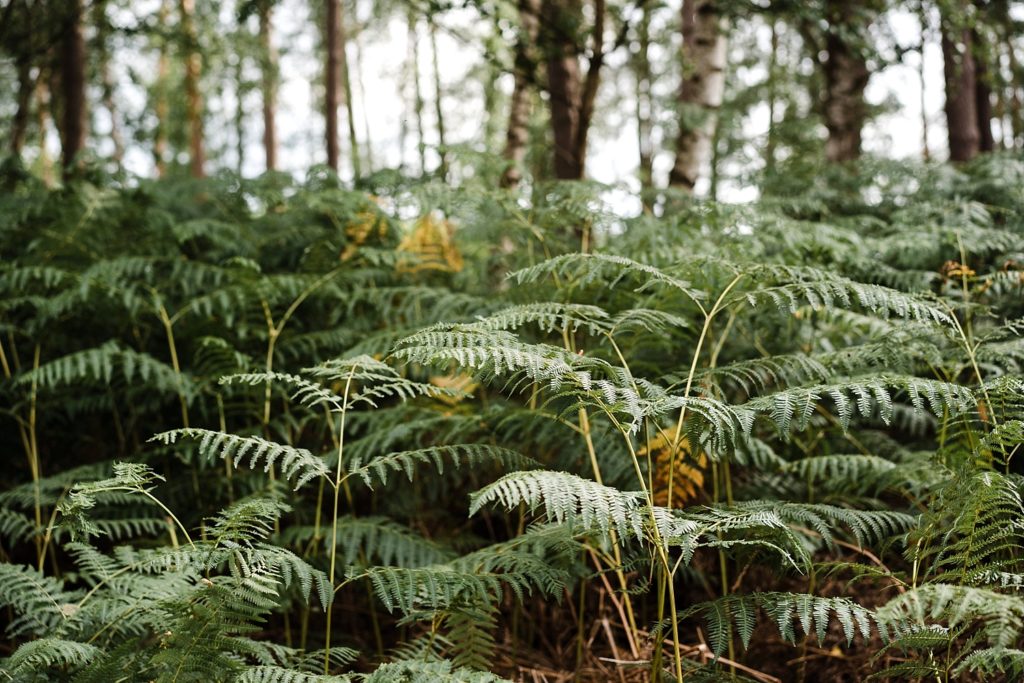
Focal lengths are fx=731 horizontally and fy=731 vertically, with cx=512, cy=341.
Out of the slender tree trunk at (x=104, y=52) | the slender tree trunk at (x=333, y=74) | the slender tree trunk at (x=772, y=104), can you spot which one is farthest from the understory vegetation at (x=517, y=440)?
the slender tree trunk at (x=333, y=74)

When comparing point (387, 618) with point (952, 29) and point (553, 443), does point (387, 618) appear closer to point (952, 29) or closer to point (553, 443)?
point (553, 443)

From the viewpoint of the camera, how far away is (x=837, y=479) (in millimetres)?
2648

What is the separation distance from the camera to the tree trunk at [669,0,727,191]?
17.0ft

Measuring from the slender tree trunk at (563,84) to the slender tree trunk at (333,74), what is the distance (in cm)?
472

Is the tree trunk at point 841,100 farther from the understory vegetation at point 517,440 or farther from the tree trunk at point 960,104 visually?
the understory vegetation at point 517,440

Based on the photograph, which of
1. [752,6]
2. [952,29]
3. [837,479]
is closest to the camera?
[837,479]

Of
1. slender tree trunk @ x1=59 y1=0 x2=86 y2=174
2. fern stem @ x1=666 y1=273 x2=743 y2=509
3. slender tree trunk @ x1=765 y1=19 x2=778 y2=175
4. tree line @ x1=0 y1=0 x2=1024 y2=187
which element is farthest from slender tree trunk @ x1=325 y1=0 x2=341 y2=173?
fern stem @ x1=666 y1=273 x2=743 y2=509

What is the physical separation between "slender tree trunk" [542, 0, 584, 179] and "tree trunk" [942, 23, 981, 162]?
3.31 meters

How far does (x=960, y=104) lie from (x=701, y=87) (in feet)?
9.55

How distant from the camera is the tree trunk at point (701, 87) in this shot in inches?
204

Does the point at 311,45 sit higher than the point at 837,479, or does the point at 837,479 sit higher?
the point at 311,45

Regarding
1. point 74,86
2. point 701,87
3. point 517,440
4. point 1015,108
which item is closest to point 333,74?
point 74,86

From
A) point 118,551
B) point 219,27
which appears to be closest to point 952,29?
point 118,551

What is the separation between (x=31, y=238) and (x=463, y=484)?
2970mm
